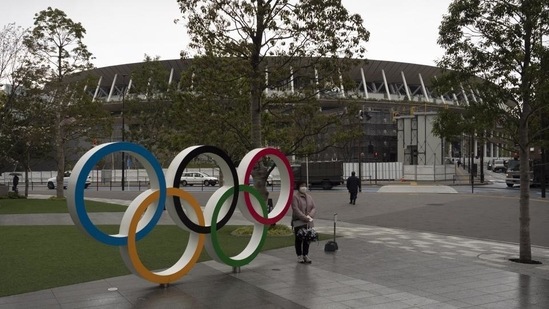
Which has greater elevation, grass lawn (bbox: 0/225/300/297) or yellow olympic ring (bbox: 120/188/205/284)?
yellow olympic ring (bbox: 120/188/205/284)

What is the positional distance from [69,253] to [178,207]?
4.39 m

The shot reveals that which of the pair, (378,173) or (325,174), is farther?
(378,173)

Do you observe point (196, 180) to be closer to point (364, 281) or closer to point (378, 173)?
point (378, 173)

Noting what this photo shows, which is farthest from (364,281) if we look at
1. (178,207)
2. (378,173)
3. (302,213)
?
(378,173)

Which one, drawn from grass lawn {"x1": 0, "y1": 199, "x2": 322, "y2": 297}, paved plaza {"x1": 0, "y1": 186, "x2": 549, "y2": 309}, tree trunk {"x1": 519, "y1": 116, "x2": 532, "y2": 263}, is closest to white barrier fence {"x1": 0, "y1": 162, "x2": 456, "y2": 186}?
grass lawn {"x1": 0, "y1": 199, "x2": 322, "y2": 297}

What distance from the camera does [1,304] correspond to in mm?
7695

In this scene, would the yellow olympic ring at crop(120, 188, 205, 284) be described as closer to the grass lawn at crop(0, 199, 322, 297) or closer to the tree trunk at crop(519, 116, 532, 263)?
the grass lawn at crop(0, 199, 322, 297)

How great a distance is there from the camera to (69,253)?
39.3 ft

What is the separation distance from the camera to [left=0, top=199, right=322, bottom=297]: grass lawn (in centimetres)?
936

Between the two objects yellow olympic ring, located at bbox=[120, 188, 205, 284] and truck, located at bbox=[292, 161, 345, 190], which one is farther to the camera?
truck, located at bbox=[292, 161, 345, 190]

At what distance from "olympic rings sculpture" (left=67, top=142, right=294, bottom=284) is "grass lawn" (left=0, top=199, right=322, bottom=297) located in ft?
5.05

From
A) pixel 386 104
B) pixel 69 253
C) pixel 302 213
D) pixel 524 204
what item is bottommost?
pixel 69 253

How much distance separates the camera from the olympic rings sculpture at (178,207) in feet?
25.6

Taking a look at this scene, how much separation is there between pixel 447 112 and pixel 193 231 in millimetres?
7336
